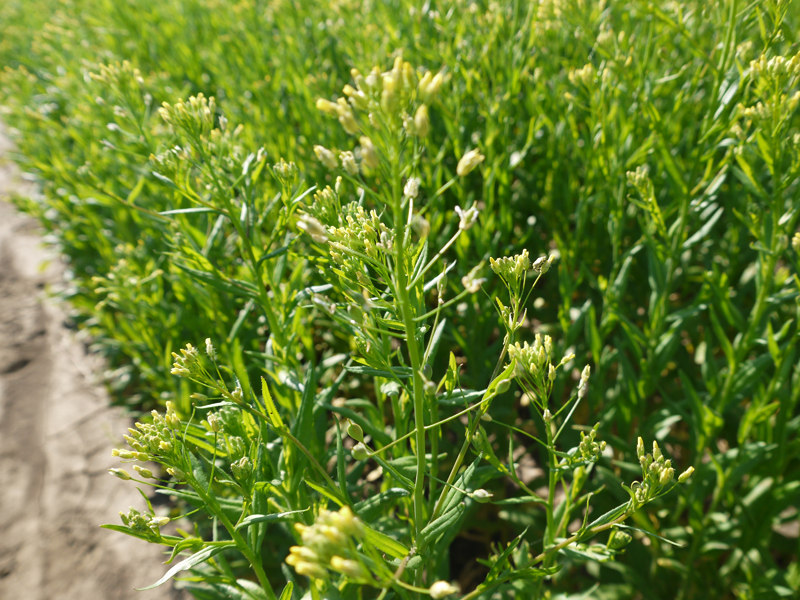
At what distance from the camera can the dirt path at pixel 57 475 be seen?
2201mm

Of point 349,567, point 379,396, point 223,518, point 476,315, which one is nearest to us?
point 349,567

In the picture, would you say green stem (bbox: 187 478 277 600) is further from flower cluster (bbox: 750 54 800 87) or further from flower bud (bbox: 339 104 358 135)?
flower cluster (bbox: 750 54 800 87)

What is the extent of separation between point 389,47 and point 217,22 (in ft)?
6.92

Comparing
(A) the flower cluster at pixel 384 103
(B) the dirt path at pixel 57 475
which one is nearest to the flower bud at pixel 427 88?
(A) the flower cluster at pixel 384 103

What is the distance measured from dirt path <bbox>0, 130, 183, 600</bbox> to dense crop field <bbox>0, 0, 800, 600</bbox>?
1.11 ft

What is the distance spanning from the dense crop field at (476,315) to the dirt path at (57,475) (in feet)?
1.11

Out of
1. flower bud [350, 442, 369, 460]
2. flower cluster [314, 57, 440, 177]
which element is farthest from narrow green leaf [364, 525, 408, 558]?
flower cluster [314, 57, 440, 177]

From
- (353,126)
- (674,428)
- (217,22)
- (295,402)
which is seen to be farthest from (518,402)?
(217,22)

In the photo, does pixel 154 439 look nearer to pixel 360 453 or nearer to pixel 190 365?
pixel 190 365

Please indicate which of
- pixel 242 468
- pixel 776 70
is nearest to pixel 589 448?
pixel 242 468

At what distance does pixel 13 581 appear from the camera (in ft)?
7.41

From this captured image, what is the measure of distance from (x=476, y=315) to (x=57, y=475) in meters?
2.29

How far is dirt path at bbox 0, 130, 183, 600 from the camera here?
2.20m

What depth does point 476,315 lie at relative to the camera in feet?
5.97
